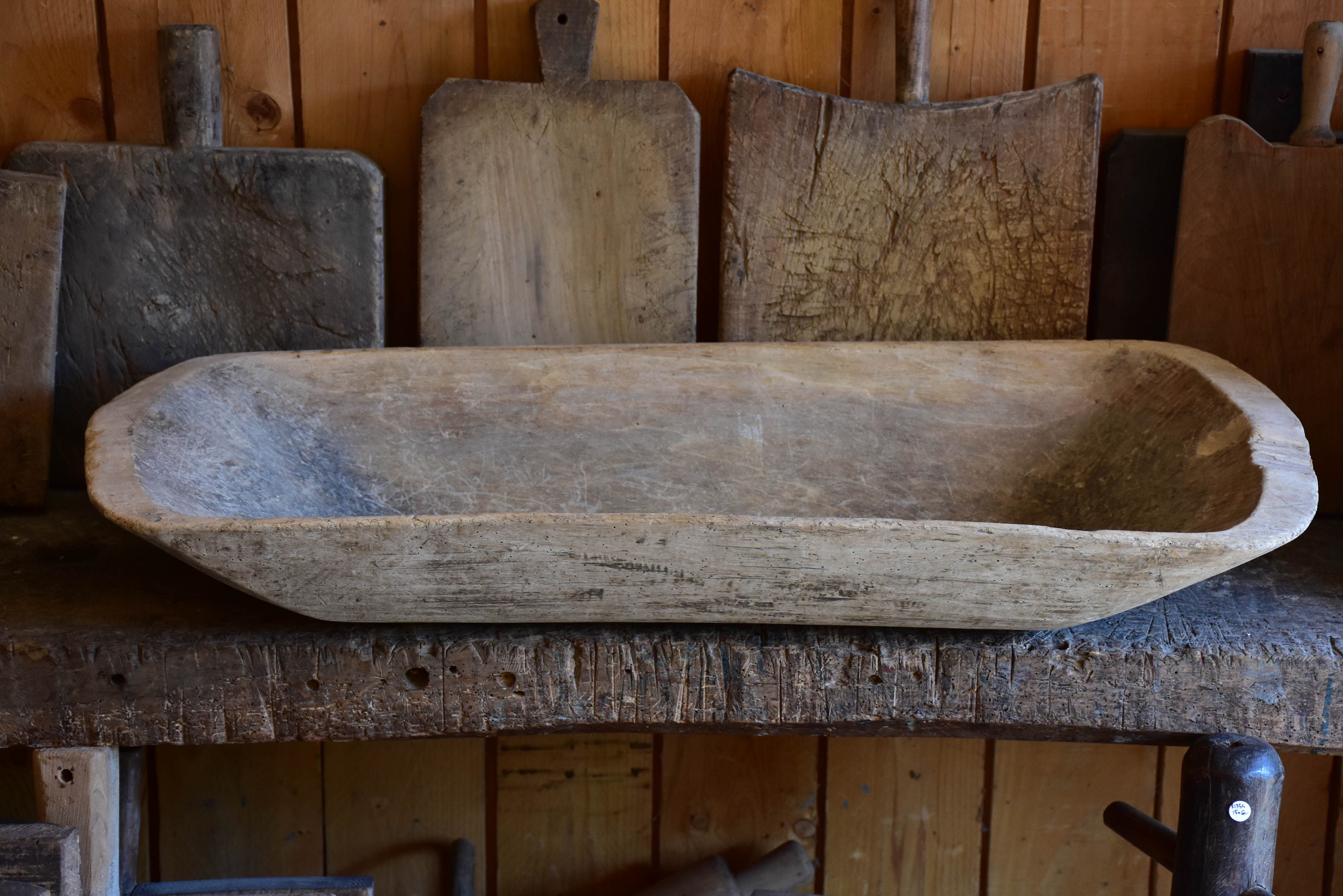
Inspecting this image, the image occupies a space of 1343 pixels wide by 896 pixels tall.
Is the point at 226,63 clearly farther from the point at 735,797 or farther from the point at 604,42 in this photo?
the point at 735,797

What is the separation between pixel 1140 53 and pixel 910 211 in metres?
0.33

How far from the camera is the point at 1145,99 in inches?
45.0

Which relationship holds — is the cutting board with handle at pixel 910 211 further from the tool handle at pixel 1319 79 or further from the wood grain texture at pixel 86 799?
the wood grain texture at pixel 86 799

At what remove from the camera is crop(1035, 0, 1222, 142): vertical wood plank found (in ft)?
3.70

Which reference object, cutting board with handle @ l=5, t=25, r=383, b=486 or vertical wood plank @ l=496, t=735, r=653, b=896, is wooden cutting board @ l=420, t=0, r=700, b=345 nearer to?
cutting board with handle @ l=5, t=25, r=383, b=486

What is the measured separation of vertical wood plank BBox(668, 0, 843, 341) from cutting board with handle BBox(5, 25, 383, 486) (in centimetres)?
38

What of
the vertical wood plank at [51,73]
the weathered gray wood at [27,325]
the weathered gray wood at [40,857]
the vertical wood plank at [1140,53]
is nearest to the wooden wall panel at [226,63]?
the vertical wood plank at [51,73]

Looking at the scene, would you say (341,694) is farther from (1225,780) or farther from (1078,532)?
(1225,780)

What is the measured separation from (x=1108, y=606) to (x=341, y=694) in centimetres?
57

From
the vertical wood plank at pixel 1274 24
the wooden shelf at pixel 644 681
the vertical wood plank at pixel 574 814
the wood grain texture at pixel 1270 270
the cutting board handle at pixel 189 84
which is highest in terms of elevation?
the vertical wood plank at pixel 1274 24

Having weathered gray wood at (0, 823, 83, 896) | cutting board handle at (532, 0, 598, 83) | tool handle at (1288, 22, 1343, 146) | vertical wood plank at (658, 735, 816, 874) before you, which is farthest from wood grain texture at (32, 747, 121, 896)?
tool handle at (1288, 22, 1343, 146)

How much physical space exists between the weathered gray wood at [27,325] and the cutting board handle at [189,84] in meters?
0.14

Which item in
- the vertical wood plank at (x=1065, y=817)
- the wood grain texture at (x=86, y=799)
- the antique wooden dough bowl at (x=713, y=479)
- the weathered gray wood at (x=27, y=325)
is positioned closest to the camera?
the antique wooden dough bowl at (x=713, y=479)

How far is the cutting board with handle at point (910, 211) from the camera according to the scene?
1.10 m
